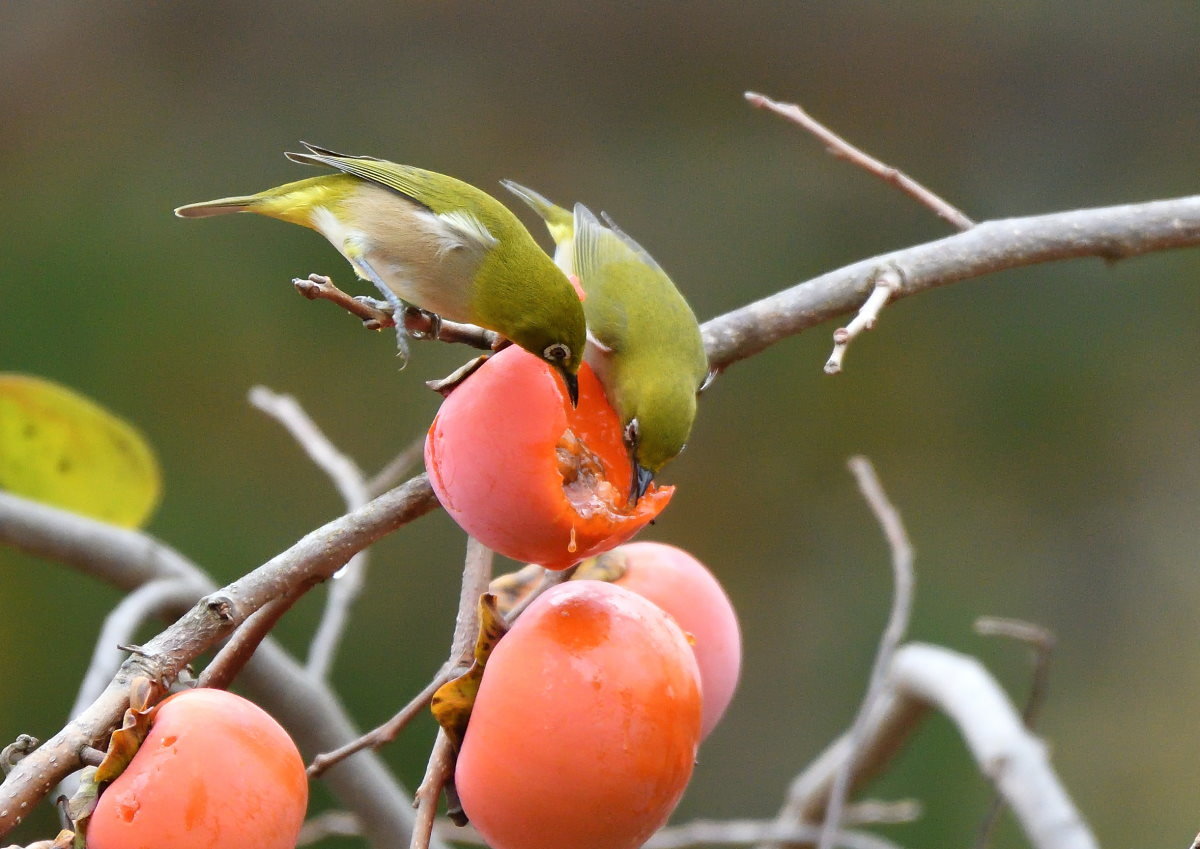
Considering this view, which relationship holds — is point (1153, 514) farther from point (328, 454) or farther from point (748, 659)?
point (328, 454)

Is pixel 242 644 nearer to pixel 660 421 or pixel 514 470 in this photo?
pixel 514 470

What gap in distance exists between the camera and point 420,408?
3117 mm

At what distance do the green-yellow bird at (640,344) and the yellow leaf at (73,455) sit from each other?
52 cm

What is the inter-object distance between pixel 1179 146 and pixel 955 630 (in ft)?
4.91

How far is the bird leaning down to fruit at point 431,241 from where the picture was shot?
46.8 inches

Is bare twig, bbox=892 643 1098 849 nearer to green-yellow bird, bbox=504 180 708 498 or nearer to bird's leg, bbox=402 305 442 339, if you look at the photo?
green-yellow bird, bbox=504 180 708 498

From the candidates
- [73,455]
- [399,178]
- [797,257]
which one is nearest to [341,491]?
[73,455]

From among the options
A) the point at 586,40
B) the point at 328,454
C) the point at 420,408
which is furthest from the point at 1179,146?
the point at 328,454

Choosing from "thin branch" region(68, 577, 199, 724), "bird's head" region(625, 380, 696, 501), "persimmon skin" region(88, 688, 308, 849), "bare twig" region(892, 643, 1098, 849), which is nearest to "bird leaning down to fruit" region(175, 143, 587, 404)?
"bird's head" region(625, 380, 696, 501)

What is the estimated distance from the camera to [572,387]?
848 mm

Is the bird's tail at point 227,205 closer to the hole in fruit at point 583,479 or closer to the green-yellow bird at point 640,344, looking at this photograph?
the green-yellow bird at point 640,344

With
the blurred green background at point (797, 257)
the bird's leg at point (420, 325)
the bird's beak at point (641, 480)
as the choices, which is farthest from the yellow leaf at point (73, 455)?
the blurred green background at point (797, 257)

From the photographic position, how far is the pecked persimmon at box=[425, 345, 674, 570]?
0.68 m

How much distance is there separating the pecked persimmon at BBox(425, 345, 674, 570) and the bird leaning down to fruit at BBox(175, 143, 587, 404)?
1.07 ft
